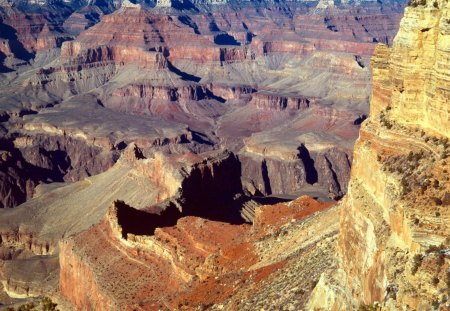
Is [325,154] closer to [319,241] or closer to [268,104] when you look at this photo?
[268,104]

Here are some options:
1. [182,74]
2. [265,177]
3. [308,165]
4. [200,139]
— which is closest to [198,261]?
[265,177]

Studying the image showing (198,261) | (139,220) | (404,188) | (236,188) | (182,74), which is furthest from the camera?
(182,74)

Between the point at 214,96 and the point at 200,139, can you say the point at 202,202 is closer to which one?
the point at 200,139

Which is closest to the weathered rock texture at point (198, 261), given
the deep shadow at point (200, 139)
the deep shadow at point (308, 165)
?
the deep shadow at point (308, 165)

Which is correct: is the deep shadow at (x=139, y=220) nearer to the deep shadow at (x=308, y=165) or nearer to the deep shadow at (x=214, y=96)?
the deep shadow at (x=308, y=165)

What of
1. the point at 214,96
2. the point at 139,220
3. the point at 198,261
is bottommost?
the point at 214,96

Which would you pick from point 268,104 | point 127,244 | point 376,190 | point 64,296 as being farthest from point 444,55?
point 268,104

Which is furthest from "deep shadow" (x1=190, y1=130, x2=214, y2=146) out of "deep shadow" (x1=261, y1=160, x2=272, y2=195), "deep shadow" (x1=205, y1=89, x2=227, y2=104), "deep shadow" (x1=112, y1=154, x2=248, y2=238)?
"deep shadow" (x1=112, y1=154, x2=248, y2=238)
